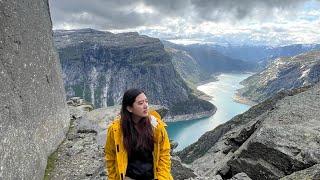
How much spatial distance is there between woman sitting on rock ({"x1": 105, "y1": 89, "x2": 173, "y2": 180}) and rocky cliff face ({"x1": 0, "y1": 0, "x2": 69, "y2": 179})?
6008mm

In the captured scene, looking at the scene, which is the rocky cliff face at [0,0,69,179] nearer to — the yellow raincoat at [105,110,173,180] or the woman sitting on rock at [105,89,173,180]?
the yellow raincoat at [105,110,173,180]

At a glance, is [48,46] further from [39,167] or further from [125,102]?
[125,102]

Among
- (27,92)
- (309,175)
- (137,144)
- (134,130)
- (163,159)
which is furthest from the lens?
(27,92)

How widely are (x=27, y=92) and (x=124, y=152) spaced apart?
1004 cm

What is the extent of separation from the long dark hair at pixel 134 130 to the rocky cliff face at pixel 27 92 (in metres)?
6.33

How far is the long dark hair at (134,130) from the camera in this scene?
316 inches

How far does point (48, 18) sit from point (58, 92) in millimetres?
5020

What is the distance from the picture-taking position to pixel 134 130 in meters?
8.11

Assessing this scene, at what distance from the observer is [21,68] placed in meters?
15.8

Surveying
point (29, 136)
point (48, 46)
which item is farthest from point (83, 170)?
point (48, 46)

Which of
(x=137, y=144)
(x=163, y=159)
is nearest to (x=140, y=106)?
(x=137, y=144)

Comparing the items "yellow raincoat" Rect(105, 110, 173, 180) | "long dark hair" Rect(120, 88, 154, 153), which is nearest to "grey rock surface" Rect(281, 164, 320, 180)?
"yellow raincoat" Rect(105, 110, 173, 180)

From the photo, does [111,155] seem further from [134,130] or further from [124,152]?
[134,130]

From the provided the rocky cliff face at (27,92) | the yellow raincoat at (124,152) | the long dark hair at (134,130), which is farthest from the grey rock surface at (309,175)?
the rocky cliff face at (27,92)
